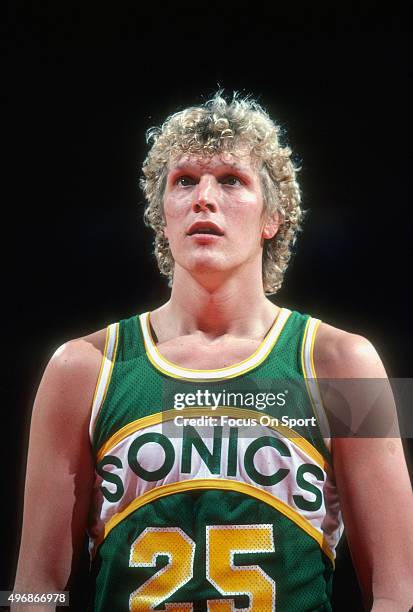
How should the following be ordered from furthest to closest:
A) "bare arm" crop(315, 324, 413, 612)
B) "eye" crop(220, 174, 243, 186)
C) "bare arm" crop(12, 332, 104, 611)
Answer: "eye" crop(220, 174, 243, 186)
"bare arm" crop(12, 332, 104, 611)
"bare arm" crop(315, 324, 413, 612)

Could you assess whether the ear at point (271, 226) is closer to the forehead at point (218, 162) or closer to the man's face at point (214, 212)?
the man's face at point (214, 212)

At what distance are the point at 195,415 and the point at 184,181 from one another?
0.54 meters

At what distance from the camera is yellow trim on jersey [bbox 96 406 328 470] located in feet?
5.40

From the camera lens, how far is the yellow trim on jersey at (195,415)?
1.65m

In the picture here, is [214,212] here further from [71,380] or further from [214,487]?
[214,487]

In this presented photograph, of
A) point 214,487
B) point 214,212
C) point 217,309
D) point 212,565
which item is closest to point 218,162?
point 214,212

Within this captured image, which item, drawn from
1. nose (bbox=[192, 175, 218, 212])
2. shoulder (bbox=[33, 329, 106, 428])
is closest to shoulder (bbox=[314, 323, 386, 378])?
nose (bbox=[192, 175, 218, 212])

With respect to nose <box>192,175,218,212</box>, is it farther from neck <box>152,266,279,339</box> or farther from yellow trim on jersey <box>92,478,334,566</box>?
yellow trim on jersey <box>92,478,334,566</box>

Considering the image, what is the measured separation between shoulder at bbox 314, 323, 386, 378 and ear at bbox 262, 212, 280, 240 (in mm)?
305

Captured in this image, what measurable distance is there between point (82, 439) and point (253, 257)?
570 millimetres

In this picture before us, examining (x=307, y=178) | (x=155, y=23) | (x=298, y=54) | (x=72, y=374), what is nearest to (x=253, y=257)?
(x=307, y=178)

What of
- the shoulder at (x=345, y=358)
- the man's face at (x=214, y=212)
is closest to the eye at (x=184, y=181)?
the man's face at (x=214, y=212)

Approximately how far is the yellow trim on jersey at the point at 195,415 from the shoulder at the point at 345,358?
145mm

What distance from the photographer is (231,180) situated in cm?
178
